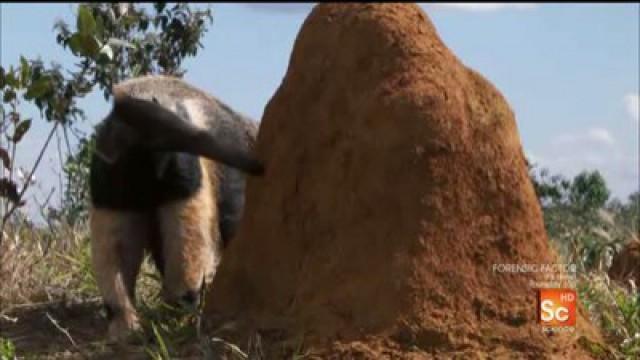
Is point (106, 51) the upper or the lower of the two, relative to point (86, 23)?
lower

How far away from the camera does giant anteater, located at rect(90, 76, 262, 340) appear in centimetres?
648

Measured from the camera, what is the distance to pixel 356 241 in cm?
520

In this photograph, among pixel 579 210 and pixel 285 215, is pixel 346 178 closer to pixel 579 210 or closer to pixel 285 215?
pixel 285 215

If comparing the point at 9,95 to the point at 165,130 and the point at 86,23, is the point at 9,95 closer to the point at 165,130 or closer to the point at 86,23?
the point at 86,23

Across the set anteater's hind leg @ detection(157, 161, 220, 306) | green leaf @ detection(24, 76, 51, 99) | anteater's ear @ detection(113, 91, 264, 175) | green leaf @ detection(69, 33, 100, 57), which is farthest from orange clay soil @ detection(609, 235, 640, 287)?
green leaf @ detection(24, 76, 51, 99)

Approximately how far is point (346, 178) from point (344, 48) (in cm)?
65

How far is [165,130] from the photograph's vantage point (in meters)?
6.45

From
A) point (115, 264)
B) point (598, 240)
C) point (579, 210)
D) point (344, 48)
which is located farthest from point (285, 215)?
point (579, 210)

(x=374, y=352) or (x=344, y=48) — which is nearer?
(x=374, y=352)

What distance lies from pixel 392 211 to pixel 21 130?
397 centimetres

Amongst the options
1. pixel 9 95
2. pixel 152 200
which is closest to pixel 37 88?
pixel 9 95

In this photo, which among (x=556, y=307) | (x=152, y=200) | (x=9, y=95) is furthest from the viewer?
(x=9, y=95)

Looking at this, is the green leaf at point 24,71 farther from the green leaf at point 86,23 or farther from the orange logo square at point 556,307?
the orange logo square at point 556,307

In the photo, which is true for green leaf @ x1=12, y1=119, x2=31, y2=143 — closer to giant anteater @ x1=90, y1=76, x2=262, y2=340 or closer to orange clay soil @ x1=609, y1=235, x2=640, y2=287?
giant anteater @ x1=90, y1=76, x2=262, y2=340
